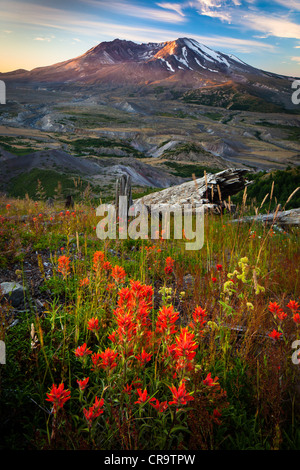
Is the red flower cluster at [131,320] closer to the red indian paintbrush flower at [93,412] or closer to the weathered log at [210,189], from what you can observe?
the red indian paintbrush flower at [93,412]

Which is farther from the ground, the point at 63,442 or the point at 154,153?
the point at 154,153

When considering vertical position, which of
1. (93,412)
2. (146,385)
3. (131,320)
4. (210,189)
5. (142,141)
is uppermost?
(142,141)

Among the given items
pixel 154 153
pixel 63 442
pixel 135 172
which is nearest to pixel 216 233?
pixel 63 442

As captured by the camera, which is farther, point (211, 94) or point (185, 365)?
point (211, 94)

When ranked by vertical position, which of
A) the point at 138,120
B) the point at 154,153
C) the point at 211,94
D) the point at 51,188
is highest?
the point at 211,94

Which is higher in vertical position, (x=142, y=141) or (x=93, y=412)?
(x=142, y=141)

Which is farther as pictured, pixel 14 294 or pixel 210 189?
pixel 210 189

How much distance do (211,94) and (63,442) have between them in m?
222

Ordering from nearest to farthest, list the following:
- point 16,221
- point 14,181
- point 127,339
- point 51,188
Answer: point 127,339 < point 16,221 < point 51,188 < point 14,181

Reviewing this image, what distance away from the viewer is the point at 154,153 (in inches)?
3150

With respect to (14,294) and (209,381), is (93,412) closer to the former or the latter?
(209,381)

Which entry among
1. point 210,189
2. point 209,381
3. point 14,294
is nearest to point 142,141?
point 210,189

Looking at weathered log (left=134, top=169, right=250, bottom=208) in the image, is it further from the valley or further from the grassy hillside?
the valley
